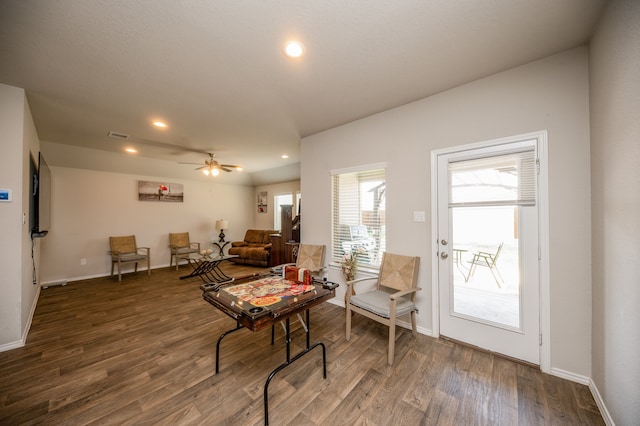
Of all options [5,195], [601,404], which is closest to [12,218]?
[5,195]

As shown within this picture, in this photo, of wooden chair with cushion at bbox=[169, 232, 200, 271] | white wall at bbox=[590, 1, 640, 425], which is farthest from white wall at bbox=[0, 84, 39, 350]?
white wall at bbox=[590, 1, 640, 425]

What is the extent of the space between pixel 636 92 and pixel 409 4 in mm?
1358

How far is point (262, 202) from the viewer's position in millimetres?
7762

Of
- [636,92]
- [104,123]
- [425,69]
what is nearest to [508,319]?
[636,92]

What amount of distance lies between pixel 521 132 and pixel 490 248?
112 cm

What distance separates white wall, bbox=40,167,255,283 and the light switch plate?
3.11 metres

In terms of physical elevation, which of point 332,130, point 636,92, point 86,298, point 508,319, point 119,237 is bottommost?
point 86,298

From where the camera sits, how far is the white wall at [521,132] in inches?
71.4

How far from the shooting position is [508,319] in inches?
83.0

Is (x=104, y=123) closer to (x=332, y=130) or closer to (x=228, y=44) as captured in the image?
(x=228, y=44)

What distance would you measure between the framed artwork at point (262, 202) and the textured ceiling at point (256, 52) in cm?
445

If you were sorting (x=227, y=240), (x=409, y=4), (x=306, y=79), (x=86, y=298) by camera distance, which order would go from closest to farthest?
(x=409, y=4) < (x=306, y=79) < (x=86, y=298) < (x=227, y=240)

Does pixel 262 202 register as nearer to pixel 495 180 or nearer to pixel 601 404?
pixel 495 180

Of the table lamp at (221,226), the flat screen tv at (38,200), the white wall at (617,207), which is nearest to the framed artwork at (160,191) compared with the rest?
the table lamp at (221,226)
